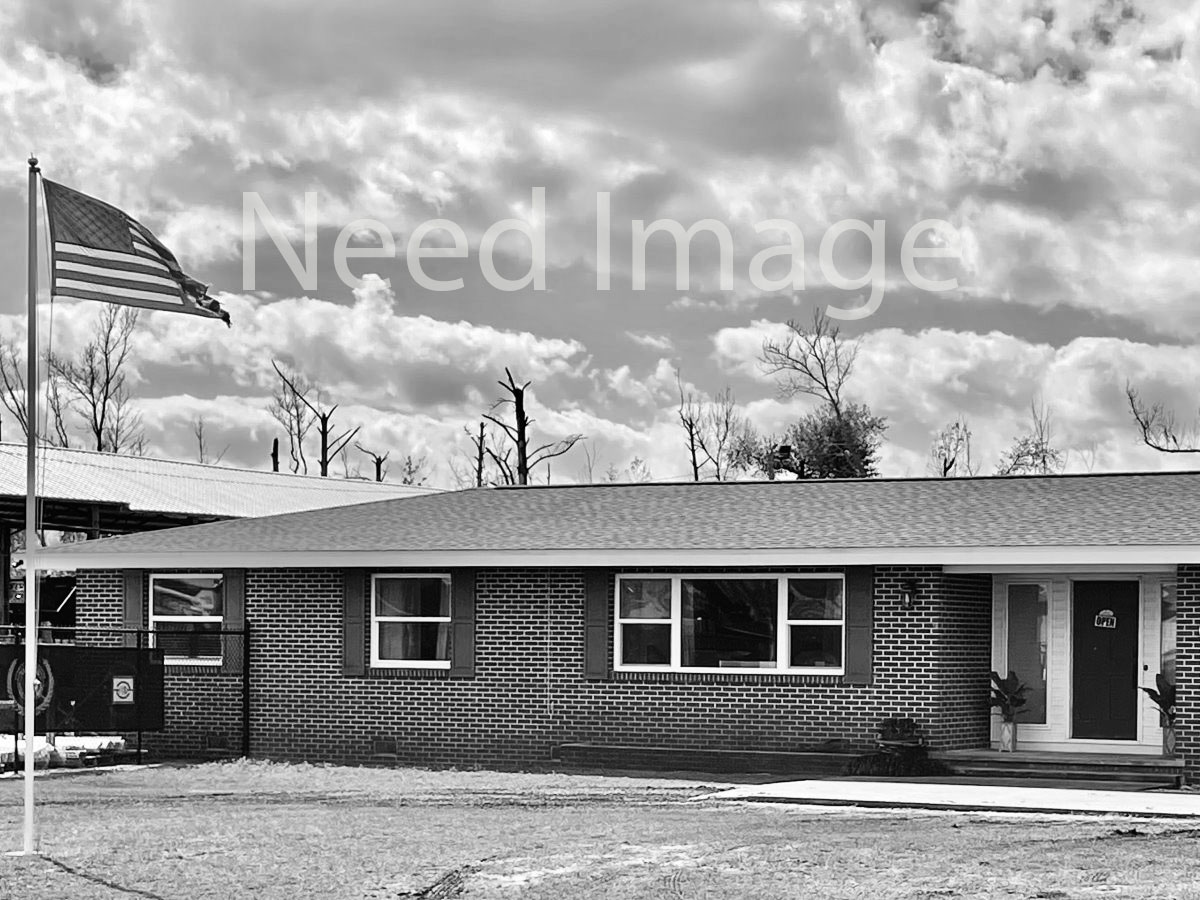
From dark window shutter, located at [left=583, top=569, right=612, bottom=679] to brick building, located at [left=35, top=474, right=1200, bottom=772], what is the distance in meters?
0.04

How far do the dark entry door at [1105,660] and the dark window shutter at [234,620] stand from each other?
11135mm

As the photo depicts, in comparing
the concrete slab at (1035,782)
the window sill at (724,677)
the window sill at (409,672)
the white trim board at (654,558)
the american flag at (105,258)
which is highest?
the american flag at (105,258)

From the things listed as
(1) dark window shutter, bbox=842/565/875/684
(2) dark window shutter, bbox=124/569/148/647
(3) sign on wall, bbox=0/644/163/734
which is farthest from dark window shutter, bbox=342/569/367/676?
(1) dark window shutter, bbox=842/565/875/684

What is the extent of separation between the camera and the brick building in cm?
2202

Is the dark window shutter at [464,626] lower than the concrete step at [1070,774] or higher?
higher

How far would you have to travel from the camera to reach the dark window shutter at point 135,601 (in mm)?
25906

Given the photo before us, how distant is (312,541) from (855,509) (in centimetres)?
739

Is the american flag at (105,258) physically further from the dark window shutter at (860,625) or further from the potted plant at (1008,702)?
the potted plant at (1008,702)

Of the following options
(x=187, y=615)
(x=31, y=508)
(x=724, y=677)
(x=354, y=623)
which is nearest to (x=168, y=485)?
(x=187, y=615)

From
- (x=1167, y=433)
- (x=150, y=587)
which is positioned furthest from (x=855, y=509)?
(x=1167, y=433)

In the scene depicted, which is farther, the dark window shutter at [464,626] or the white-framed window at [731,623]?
the dark window shutter at [464,626]

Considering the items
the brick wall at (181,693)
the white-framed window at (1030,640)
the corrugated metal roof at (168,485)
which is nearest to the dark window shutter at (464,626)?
the brick wall at (181,693)

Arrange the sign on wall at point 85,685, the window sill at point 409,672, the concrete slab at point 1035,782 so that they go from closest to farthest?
the concrete slab at point 1035,782 → the sign on wall at point 85,685 → the window sill at point 409,672

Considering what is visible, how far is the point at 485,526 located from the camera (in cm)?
2553
